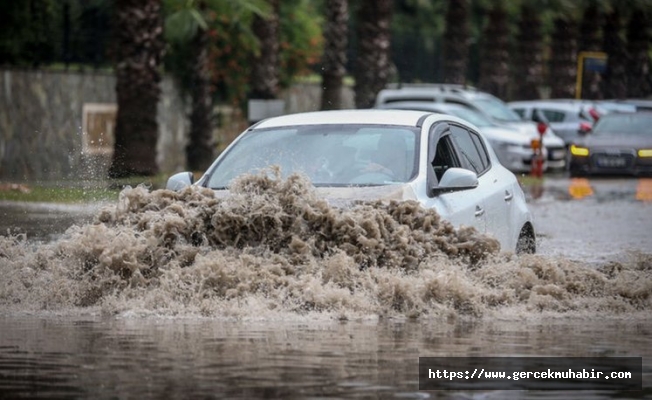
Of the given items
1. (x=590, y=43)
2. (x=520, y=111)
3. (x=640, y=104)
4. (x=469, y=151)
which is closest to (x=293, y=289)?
(x=469, y=151)

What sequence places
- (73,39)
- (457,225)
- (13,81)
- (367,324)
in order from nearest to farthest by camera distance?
(367,324) → (457,225) → (13,81) → (73,39)

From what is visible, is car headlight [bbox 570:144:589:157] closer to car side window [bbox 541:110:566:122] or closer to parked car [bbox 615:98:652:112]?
car side window [bbox 541:110:566:122]

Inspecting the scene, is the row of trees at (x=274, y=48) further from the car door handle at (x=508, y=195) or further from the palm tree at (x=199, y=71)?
the car door handle at (x=508, y=195)

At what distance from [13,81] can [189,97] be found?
22.9 feet

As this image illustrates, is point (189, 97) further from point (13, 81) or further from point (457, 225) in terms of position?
point (457, 225)

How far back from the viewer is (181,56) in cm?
3491

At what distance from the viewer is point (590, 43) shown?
5638 centimetres

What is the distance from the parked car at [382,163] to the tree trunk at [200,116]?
1933 cm

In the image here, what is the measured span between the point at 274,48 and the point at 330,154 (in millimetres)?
23918

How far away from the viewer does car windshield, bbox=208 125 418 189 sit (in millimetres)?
11688

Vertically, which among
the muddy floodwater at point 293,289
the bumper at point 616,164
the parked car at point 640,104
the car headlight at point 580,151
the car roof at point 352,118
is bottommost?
the muddy floodwater at point 293,289

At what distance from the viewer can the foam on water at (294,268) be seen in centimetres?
1053

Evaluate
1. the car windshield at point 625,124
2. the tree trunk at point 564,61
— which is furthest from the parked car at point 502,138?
the tree trunk at point 564,61

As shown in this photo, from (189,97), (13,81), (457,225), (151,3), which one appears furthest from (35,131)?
(457,225)
